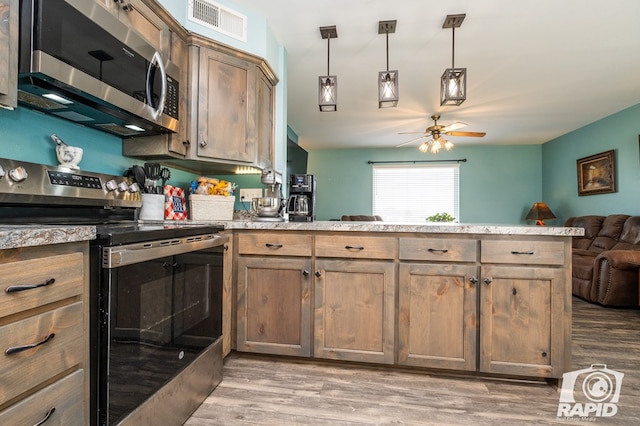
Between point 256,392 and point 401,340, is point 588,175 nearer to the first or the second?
point 401,340

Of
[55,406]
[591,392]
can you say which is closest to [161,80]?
[55,406]

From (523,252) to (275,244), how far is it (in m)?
1.37

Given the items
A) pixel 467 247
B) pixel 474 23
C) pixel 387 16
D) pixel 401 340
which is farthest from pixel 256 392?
pixel 474 23

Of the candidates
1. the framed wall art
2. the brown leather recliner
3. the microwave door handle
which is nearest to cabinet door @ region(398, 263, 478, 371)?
the microwave door handle

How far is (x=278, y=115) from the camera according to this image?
2.68m

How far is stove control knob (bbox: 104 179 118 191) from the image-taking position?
1.67 metres

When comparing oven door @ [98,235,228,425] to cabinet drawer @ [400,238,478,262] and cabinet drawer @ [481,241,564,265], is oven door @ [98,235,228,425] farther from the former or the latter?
cabinet drawer @ [481,241,564,265]

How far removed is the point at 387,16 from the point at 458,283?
1.92 metres

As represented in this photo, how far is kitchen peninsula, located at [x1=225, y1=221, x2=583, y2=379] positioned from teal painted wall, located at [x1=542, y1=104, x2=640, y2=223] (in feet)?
12.0

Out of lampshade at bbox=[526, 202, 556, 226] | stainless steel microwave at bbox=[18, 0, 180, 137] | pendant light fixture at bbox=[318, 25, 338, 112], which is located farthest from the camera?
lampshade at bbox=[526, 202, 556, 226]

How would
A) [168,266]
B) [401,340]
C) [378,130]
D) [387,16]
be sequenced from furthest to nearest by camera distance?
[378,130]
[387,16]
[401,340]
[168,266]

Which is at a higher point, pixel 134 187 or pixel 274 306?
pixel 134 187

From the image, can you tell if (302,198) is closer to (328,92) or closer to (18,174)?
(328,92)

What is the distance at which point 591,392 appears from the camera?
169cm
